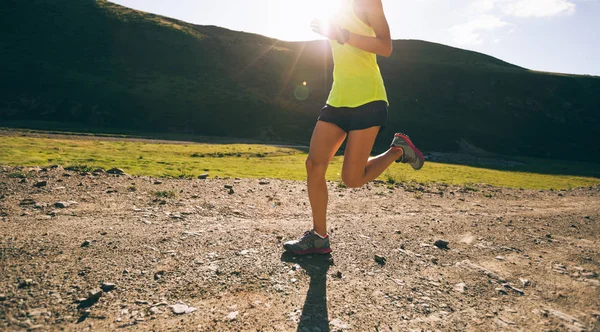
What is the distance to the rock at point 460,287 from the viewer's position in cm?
395

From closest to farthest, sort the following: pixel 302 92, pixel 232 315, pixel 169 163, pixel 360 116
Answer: pixel 232 315 → pixel 360 116 → pixel 169 163 → pixel 302 92

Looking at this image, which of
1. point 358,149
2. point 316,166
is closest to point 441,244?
point 358,149

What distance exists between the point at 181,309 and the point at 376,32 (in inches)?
148

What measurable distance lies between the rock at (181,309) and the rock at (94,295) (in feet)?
2.18

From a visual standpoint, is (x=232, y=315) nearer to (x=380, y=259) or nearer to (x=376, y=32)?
(x=380, y=259)

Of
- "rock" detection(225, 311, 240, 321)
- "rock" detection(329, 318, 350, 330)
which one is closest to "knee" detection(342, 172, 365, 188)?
"rock" detection(329, 318, 350, 330)

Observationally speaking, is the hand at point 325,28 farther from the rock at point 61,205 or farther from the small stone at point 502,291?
the rock at point 61,205

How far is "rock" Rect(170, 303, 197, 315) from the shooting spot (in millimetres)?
3051

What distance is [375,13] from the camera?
430cm

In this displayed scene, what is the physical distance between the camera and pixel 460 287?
4023mm

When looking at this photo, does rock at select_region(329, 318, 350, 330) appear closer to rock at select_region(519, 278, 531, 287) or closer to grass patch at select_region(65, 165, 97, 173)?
rock at select_region(519, 278, 531, 287)

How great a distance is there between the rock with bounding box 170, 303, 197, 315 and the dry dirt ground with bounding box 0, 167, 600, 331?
0.02 m

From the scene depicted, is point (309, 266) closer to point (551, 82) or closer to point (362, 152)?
point (362, 152)

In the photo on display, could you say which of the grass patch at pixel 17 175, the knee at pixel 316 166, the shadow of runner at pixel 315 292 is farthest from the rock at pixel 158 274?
the grass patch at pixel 17 175
